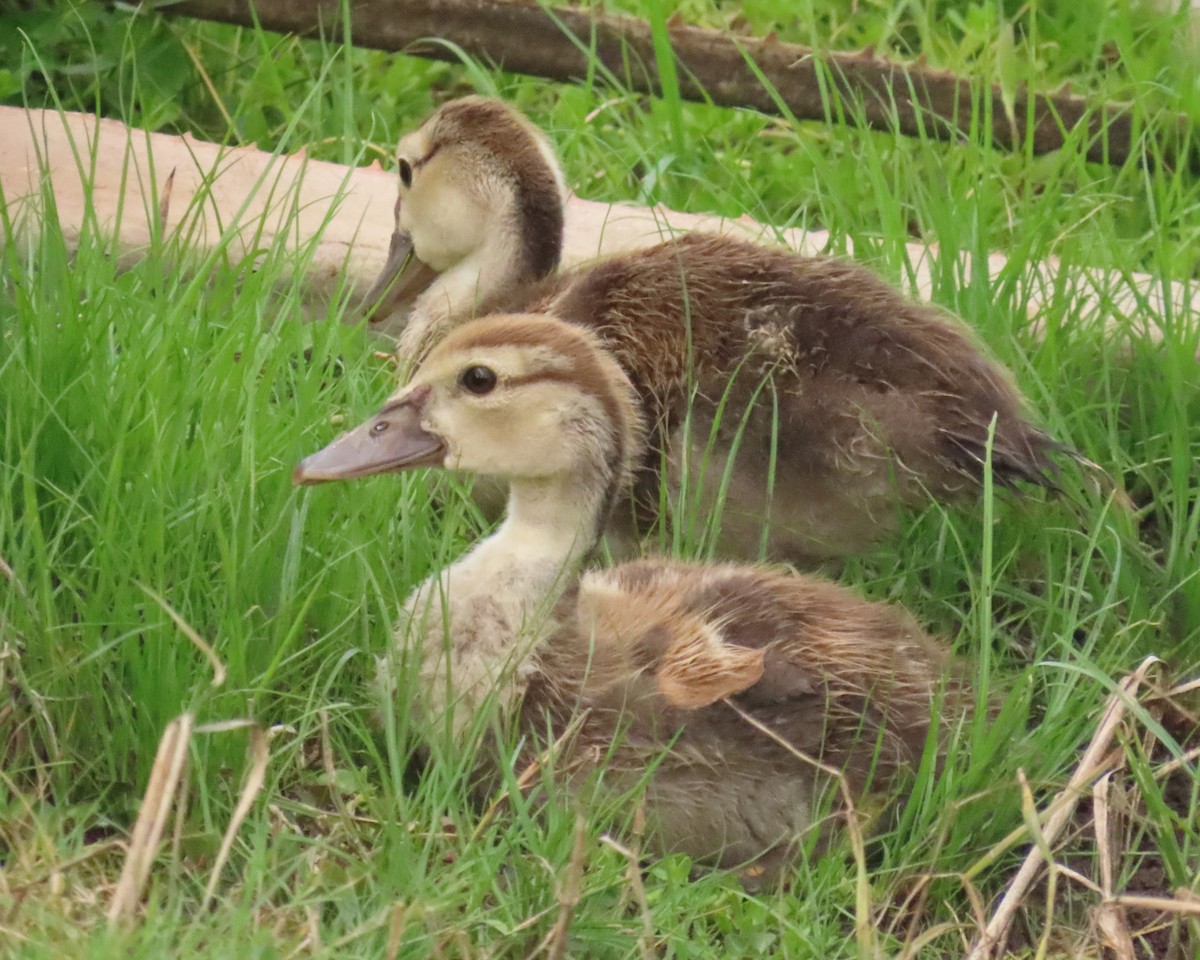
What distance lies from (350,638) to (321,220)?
63.2 inches

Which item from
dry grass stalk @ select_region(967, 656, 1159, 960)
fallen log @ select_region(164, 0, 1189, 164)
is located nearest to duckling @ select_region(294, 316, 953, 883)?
dry grass stalk @ select_region(967, 656, 1159, 960)

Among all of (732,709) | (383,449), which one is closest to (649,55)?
(383,449)

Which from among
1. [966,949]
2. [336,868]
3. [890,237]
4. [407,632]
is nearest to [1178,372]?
[890,237]

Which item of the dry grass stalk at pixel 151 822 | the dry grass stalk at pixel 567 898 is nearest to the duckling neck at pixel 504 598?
the dry grass stalk at pixel 567 898

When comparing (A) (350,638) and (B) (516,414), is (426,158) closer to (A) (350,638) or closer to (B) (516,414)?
(B) (516,414)

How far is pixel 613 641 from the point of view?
9.66 ft

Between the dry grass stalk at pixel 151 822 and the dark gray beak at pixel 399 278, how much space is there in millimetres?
2176

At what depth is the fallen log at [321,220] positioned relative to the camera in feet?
13.0

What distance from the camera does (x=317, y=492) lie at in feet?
10.2

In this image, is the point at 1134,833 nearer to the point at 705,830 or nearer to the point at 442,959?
the point at 705,830

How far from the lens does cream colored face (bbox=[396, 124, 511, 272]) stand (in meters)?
4.02

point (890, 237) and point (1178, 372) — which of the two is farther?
point (890, 237)

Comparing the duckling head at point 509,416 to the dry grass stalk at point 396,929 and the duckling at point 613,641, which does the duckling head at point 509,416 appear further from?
the dry grass stalk at point 396,929

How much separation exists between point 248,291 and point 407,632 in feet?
2.97
